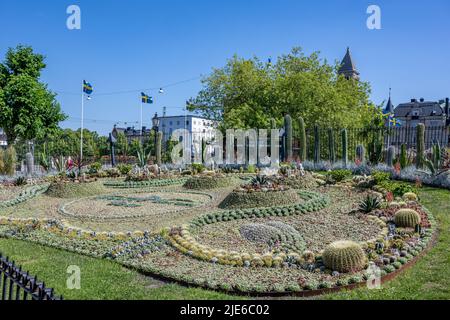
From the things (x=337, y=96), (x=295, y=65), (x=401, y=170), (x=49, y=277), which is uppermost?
(x=295, y=65)

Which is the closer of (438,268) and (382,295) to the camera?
(382,295)

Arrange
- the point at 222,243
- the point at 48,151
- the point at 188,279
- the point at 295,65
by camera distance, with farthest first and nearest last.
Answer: the point at 295,65
the point at 48,151
the point at 222,243
the point at 188,279

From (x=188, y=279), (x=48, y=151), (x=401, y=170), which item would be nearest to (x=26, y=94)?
(x=48, y=151)

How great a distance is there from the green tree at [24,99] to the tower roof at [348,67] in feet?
136

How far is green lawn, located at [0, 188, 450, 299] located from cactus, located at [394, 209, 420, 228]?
60cm

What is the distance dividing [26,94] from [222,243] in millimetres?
28309

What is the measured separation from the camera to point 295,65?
3000 cm

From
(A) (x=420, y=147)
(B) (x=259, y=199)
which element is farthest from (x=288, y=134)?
(B) (x=259, y=199)

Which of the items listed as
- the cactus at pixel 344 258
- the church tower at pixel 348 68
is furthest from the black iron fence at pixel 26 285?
the church tower at pixel 348 68

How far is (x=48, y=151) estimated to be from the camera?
88.7 feet

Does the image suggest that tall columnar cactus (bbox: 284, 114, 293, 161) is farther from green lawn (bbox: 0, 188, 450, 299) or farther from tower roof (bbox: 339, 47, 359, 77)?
tower roof (bbox: 339, 47, 359, 77)

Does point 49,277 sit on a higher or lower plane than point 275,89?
lower
